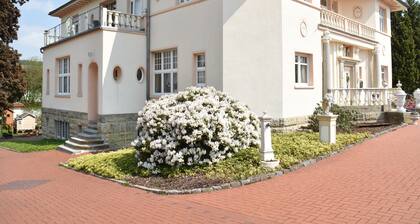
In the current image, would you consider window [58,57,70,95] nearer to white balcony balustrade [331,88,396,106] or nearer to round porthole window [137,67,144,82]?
round porthole window [137,67,144,82]

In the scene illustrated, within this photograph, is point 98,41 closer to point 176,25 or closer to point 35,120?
point 176,25

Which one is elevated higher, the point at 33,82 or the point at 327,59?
the point at 33,82

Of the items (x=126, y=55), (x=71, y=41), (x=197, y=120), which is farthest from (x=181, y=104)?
(x=71, y=41)

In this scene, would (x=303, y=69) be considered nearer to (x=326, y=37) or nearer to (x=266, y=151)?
(x=326, y=37)

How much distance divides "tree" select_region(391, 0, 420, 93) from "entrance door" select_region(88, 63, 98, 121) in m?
25.6

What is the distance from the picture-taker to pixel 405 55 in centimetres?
3181

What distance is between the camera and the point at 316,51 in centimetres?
1544

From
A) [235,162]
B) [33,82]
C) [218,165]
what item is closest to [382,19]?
[235,162]

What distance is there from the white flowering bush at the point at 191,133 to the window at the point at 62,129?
11.2 m

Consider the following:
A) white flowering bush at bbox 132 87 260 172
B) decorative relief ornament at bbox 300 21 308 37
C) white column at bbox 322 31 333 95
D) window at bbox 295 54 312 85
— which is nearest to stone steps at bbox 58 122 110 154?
white flowering bush at bbox 132 87 260 172

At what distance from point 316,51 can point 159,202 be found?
10650mm

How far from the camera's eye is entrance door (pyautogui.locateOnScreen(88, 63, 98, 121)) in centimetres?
1756

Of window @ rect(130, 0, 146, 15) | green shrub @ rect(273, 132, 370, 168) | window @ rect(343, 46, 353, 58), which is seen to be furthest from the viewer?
window @ rect(343, 46, 353, 58)

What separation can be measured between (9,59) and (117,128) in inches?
465
